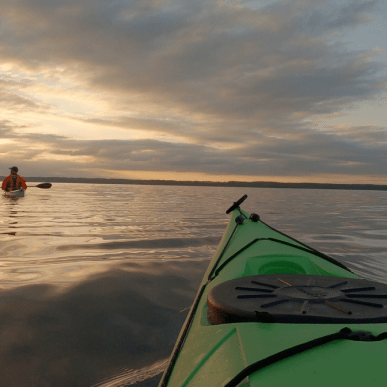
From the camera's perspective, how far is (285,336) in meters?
1.47

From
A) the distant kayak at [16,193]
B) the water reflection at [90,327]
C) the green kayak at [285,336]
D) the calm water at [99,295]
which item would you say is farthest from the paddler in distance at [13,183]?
the green kayak at [285,336]

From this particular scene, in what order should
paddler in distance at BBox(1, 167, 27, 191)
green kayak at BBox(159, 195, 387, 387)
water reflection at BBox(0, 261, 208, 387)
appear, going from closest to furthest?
green kayak at BBox(159, 195, 387, 387) → water reflection at BBox(0, 261, 208, 387) → paddler in distance at BBox(1, 167, 27, 191)

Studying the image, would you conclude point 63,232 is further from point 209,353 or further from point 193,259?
point 209,353

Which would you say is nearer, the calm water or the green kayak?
the green kayak

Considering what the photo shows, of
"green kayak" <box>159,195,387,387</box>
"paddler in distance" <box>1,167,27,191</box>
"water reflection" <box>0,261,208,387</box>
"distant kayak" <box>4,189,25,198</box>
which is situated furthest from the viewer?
"distant kayak" <box>4,189,25,198</box>

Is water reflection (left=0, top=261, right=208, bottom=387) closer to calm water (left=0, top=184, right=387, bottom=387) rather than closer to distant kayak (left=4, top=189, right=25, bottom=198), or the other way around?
calm water (left=0, top=184, right=387, bottom=387)

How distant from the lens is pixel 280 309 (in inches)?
68.1

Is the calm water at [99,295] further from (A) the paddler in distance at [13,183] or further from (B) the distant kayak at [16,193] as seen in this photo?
(B) the distant kayak at [16,193]

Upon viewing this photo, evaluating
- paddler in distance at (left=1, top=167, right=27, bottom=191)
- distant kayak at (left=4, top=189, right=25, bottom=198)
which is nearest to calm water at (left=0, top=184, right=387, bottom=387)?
paddler in distance at (left=1, top=167, right=27, bottom=191)

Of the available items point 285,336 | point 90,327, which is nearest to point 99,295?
point 90,327

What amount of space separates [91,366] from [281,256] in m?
1.93

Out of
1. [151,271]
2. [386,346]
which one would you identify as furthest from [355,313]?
[151,271]

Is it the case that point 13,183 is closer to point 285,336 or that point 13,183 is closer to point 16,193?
point 16,193

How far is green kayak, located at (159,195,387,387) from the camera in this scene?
1.22 metres
